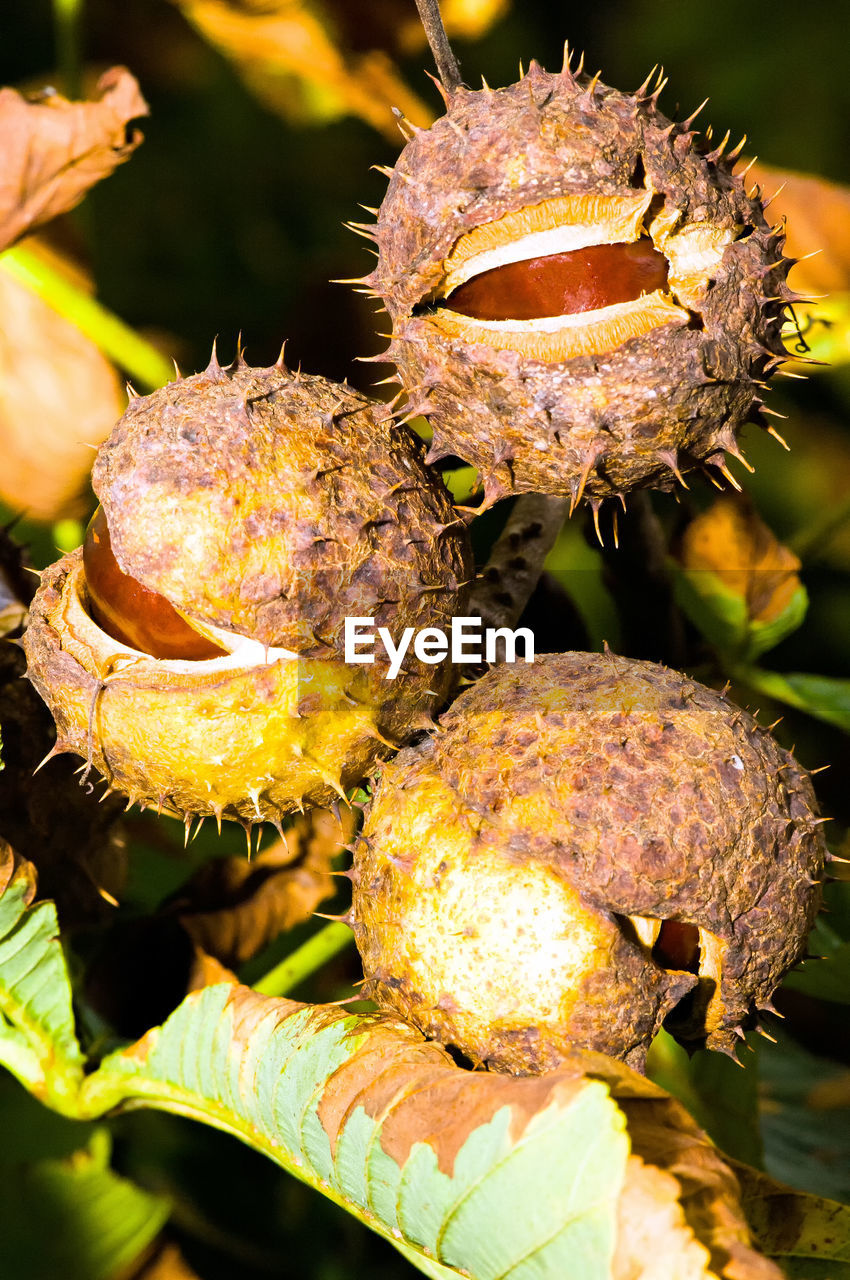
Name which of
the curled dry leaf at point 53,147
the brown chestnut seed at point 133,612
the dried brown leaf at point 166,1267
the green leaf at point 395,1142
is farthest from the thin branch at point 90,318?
the dried brown leaf at point 166,1267

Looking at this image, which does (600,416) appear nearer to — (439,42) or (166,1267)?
(439,42)

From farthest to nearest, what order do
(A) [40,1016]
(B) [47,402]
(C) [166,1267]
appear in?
(B) [47,402] < (C) [166,1267] < (A) [40,1016]

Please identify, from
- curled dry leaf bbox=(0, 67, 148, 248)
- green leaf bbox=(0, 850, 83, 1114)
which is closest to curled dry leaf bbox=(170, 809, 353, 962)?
green leaf bbox=(0, 850, 83, 1114)

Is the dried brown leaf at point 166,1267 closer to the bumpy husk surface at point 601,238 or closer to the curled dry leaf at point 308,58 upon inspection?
the bumpy husk surface at point 601,238

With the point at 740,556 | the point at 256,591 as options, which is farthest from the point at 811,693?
the point at 256,591

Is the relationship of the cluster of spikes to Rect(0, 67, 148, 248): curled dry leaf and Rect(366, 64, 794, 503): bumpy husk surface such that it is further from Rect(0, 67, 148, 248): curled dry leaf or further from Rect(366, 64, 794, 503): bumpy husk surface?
Rect(0, 67, 148, 248): curled dry leaf
